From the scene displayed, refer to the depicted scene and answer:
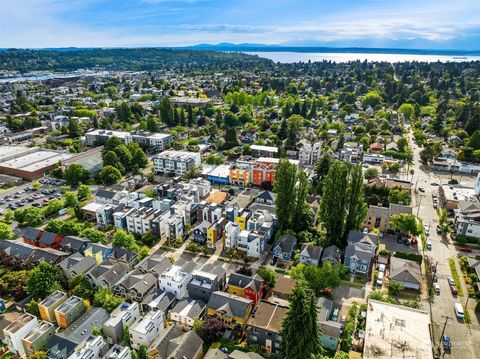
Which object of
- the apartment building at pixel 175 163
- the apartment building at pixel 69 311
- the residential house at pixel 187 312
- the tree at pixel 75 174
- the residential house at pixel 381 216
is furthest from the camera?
the apartment building at pixel 175 163

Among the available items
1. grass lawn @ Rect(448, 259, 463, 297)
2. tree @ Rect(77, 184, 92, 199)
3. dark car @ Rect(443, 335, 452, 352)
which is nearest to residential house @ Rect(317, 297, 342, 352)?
dark car @ Rect(443, 335, 452, 352)

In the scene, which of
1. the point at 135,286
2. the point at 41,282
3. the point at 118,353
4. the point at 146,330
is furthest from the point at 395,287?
the point at 41,282

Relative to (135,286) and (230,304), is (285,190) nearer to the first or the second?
(230,304)

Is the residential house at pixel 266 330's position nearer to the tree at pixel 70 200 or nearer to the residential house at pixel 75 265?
the residential house at pixel 75 265

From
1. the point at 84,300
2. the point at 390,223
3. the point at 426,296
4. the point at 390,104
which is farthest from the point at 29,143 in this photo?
the point at 390,104

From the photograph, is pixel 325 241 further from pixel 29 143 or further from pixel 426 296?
pixel 29 143

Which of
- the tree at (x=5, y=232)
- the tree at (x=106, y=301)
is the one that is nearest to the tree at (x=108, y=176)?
the tree at (x=5, y=232)
